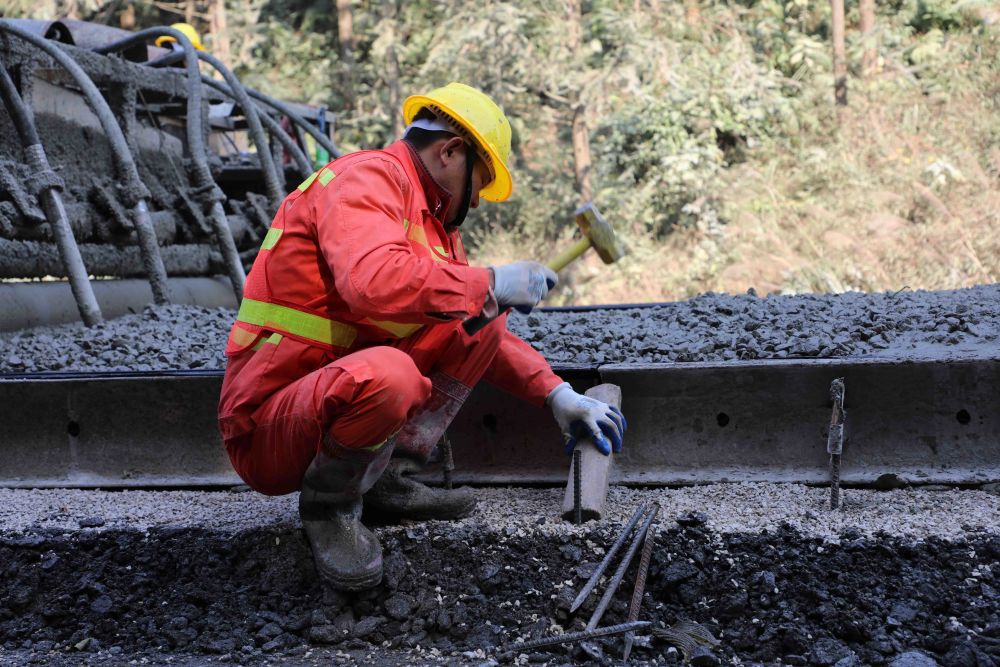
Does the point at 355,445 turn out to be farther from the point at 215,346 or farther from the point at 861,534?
the point at 215,346

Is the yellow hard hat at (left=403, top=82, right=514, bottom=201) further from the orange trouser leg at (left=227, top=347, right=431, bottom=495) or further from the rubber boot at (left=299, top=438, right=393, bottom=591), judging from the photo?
the rubber boot at (left=299, top=438, right=393, bottom=591)

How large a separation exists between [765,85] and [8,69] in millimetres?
10245

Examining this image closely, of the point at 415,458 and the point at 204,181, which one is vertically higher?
the point at 204,181

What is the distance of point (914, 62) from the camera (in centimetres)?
1488

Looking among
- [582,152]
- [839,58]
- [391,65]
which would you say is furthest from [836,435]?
[391,65]

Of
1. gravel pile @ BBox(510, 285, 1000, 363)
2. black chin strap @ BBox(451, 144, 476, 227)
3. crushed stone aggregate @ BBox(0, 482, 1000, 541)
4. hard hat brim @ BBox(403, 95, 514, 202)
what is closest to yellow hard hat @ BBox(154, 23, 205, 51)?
gravel pile @ BBox(510, 285, 1000, 363)

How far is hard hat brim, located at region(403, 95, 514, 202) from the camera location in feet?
→ 9.45

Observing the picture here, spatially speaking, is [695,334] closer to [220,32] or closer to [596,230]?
[596,230]

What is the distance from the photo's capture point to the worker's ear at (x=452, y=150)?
2908 mm

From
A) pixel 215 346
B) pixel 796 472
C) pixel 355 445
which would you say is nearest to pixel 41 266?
pixel 215 346

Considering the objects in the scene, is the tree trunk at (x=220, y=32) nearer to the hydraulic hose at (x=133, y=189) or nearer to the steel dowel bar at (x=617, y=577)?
the hydraulic hose at (x=133, y=189)

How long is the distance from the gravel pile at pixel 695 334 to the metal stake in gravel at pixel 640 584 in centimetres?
91

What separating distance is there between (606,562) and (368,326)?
908 millimetres

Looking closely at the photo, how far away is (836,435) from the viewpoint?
3170mm
